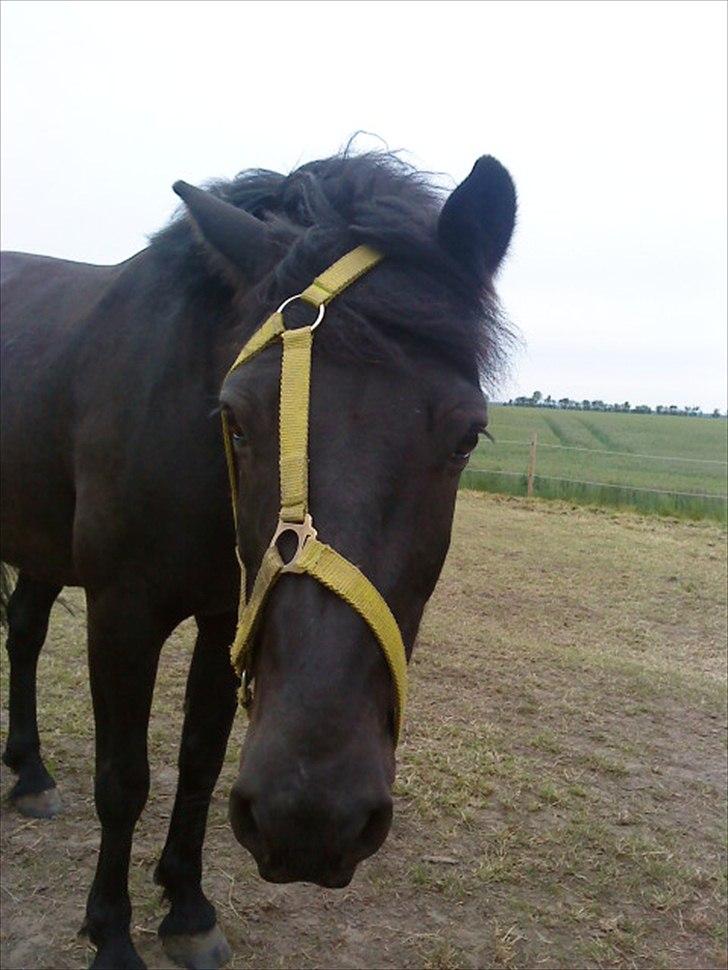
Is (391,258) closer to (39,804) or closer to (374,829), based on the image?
(374,829)

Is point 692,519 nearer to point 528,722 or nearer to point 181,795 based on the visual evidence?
point 528,722

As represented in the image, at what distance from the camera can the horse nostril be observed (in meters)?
1.26

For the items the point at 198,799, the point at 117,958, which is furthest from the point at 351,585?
the point at 117,958

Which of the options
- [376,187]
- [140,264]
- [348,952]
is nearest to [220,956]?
[348,952]

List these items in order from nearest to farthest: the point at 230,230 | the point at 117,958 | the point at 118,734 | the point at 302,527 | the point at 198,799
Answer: the point at 302,527 → the point at 230,230 → the point at 118,734 → the point at 117,958 → the point at 198,799

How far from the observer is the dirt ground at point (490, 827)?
107 inches

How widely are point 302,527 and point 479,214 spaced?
808mm

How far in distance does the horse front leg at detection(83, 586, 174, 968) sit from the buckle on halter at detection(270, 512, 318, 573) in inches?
40.8

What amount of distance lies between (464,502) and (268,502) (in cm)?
1284

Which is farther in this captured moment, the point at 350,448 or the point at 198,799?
the point at 198,799

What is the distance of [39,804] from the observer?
3383mm

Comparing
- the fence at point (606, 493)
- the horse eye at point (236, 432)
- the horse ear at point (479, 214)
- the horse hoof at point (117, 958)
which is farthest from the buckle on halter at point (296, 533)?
the fence at point (606, 493)

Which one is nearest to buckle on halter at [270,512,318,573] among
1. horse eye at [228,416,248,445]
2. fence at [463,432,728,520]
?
horse eye at [228,416,248,445]

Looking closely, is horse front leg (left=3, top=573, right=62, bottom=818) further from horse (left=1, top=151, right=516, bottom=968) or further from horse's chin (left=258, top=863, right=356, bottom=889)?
horse's chin (left=258, top=863, right=356, bottom=889)
